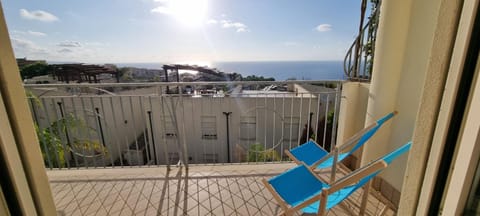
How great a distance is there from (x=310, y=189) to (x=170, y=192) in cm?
151

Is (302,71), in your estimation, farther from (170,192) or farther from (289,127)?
(170,192)

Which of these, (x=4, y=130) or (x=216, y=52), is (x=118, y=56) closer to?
(x=216, y=52)

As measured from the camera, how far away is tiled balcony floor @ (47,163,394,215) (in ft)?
6.53

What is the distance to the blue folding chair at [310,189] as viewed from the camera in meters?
1.29

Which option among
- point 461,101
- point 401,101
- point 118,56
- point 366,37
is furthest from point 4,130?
point 118,56

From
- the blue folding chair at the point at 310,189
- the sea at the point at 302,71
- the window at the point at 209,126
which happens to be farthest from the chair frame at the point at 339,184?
the window at the point at 209,126

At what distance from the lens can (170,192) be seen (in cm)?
223

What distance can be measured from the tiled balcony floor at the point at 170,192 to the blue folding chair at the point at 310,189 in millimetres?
471

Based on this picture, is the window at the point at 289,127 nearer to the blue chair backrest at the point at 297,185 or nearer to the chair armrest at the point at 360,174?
the blue chair backrest at the point at 297,185

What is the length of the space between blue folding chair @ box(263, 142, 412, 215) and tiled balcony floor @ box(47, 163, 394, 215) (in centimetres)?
47

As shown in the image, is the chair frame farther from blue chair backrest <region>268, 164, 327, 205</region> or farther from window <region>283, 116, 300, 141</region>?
window <region>283, 116, 300, 141</region>

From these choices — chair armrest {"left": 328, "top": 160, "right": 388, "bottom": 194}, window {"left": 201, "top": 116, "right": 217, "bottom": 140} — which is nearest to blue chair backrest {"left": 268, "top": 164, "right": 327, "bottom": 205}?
chair armrest {"left": 328, "top": 160, "right": 388, "bottom": 194}

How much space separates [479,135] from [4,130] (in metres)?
1.10

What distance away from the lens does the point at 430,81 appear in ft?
1.84
